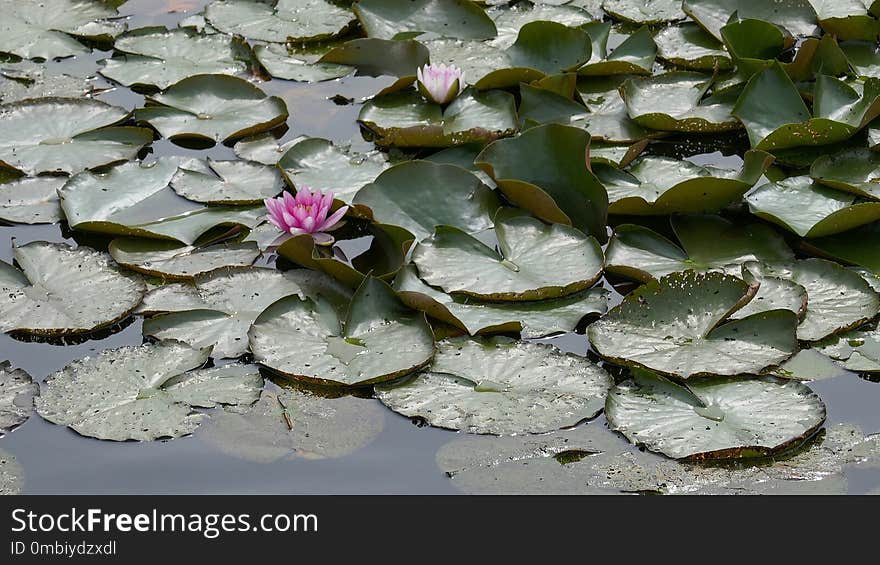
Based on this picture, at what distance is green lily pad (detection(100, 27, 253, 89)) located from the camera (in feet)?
13.3

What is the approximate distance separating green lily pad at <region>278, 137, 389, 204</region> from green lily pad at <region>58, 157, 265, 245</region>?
18cm

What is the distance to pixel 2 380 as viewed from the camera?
8.57 feet

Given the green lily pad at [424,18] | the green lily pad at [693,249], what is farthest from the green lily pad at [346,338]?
the green lily pad at [424,18]

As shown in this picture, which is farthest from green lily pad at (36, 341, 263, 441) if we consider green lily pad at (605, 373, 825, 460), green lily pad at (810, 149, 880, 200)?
green lily pad at (810, 149, 880, 200)

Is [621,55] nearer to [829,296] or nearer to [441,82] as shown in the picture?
[441,82]

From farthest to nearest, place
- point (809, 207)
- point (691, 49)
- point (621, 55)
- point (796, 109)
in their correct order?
point (691, 49) < point (621, 55) < point (796, 109) < point (809, 207)

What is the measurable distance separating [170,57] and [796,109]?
2221 mm

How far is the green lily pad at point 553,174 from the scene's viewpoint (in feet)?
10.2

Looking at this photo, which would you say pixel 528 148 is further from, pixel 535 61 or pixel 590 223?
pixel 535 61

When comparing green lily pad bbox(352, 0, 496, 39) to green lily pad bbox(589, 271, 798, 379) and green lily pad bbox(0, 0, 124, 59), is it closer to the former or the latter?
green lily pad bbox(0, 0, 124, 59)

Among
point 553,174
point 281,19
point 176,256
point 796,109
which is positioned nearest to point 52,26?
point 281,19

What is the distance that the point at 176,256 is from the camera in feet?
10.0

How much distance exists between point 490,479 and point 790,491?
615mm
